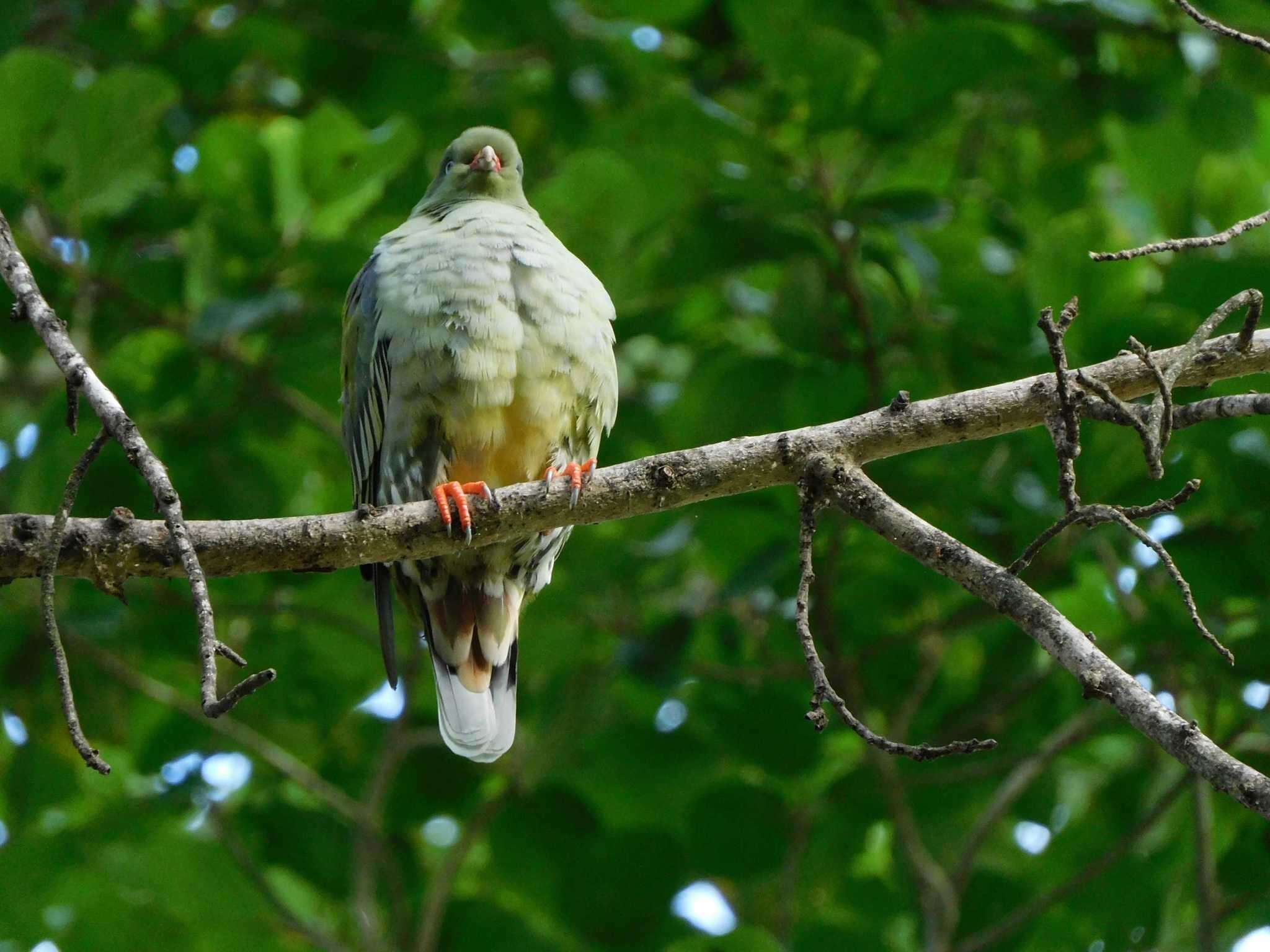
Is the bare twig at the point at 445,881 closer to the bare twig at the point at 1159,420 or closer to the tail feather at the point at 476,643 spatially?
the tail feather at the point at 476,643

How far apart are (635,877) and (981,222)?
101 inches

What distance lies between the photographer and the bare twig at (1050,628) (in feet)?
5.10

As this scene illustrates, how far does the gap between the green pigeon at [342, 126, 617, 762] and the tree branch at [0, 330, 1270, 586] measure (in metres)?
0.91

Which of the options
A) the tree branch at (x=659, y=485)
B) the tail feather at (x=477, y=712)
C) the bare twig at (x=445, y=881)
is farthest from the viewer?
the bare twig at (x=445, y=881)

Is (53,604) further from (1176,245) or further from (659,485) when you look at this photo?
(1176,245)

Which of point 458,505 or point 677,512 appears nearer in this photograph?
point 458,505

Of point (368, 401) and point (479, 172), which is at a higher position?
point (479, 172)

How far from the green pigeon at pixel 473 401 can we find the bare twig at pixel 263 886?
101 cm

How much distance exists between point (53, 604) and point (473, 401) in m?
1.48

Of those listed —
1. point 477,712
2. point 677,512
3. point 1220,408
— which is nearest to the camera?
point 1220,408

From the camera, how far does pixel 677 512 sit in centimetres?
403

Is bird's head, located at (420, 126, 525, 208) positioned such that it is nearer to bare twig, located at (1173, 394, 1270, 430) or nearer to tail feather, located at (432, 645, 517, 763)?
tail feather, located at (432, 645, 517, 763)

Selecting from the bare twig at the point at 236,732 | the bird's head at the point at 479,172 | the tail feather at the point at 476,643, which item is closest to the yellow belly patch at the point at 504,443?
the tail feather at the point at 476,643

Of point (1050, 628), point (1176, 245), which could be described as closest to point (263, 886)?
point (1050, 628)
